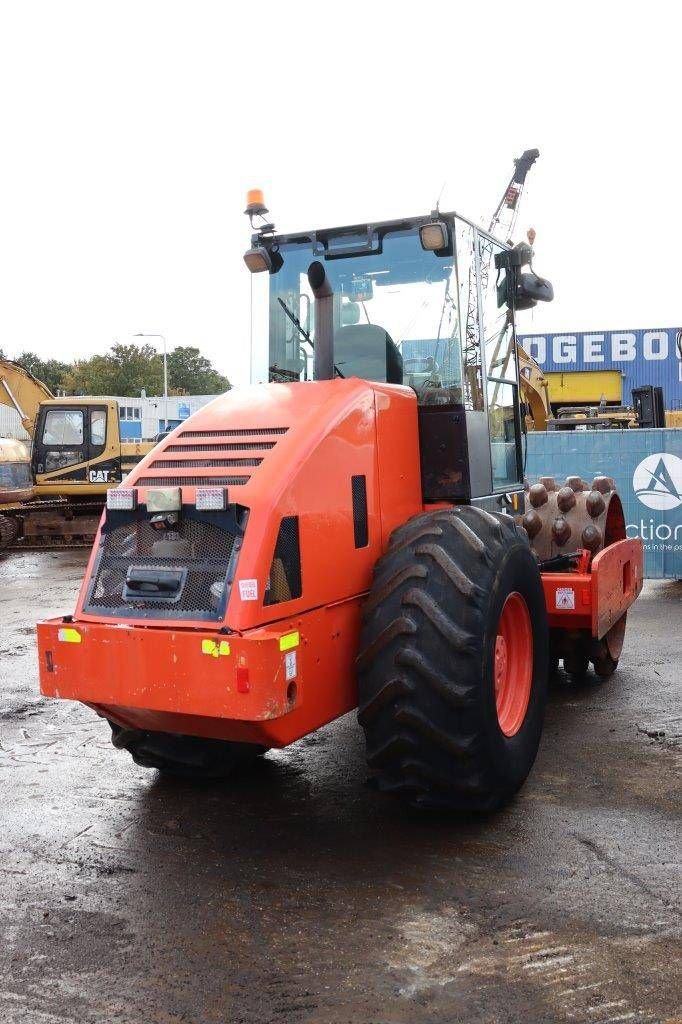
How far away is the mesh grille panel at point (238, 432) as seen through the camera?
4.39 m

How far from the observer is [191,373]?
75.5 meters

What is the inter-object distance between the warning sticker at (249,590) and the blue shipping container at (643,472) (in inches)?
301

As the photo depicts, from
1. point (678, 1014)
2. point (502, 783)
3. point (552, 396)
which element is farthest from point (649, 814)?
point (552, 396)

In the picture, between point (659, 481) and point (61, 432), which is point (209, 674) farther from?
point (61, 432)

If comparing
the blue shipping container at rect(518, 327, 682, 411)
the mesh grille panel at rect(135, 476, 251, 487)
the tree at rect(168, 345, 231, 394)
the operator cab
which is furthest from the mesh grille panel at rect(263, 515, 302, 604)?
the tree at rect(168, 345, 231, 394)

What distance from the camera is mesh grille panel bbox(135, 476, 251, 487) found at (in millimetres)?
4170

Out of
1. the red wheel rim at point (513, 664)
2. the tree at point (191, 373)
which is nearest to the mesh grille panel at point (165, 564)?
the red wheel rim at point (513, 664)

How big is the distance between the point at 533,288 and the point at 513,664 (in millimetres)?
2437

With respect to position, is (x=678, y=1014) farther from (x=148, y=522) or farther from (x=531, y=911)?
(x=148, y=522)

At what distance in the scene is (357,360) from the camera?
17.3 ft

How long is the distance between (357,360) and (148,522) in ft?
5.37

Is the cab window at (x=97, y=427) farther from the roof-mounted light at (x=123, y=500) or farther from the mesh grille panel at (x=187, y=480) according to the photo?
the roof-mounted light at (x=123, y=500)

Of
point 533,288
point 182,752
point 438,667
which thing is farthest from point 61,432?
point 438,667

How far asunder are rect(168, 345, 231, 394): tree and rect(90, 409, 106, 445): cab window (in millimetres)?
55049
